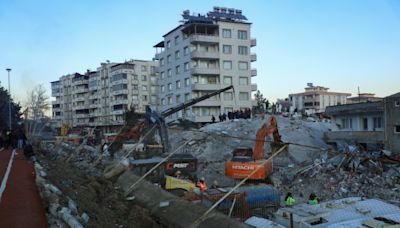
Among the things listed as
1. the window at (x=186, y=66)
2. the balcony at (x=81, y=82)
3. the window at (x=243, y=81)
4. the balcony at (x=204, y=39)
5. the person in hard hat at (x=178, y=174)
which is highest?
the balcony at (x=204, y=39)

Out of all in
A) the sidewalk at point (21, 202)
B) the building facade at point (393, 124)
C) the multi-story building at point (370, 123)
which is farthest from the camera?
the multi-story building at point (370, 123)

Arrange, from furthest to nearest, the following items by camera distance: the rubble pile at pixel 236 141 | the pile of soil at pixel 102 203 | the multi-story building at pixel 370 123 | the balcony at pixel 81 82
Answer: the balcony at pixel 81 82 < the rubble pile at pixel 236 141 < the multi-story building at pixel 370 123 < the pile of soil at pixel 102 203

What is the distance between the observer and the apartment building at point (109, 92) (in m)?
86.7

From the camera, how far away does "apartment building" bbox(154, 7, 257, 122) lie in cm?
5897

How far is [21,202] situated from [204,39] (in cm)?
5143

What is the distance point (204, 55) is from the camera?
5897cm

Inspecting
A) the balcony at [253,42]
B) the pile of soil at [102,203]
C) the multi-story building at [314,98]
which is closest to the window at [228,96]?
the balcony at [253,42]

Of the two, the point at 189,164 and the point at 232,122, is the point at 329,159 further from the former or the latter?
the point at 232,122

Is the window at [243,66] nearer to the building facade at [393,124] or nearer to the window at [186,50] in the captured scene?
the window at [186,50]

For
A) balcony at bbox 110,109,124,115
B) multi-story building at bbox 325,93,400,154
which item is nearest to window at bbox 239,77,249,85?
multi-story building at bbox 325,93,400,154

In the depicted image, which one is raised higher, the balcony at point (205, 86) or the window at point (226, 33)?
the window at point (226, 33)

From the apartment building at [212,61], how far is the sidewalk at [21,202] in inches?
1766

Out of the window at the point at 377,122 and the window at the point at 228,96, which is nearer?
the window at the point at 377,122

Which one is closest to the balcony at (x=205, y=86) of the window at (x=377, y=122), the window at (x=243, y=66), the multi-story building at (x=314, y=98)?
the window at (x=243, y=66)
